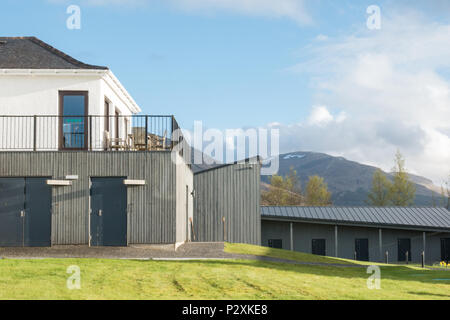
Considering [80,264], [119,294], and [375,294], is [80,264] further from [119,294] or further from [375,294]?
[375,294]

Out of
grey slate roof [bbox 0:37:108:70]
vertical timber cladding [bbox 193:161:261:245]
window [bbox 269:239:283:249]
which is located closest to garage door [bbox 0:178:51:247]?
grey slate roof [bbox 0:37:108:70]

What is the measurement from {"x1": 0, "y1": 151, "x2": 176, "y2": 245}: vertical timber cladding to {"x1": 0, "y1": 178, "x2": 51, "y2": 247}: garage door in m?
0.27

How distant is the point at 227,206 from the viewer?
1054 inches

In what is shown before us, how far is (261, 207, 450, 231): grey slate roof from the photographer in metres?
29.1

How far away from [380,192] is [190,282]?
6375 centimetres

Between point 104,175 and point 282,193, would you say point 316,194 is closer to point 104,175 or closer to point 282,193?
point 282,193

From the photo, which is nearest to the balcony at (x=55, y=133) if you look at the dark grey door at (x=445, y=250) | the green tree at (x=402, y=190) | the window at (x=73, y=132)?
the window at (x=73, y=132)

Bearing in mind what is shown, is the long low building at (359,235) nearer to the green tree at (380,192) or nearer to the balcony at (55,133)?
the balcony at (55,133)

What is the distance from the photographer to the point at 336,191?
177 meters

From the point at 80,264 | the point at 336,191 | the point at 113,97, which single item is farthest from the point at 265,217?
the point at 336,191

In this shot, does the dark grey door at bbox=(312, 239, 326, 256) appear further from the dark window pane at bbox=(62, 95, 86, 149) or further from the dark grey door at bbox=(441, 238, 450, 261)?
the dark window pane at bbox=(62, 95, 86, 149)

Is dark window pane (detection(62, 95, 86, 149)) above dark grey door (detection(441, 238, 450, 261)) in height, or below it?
above
